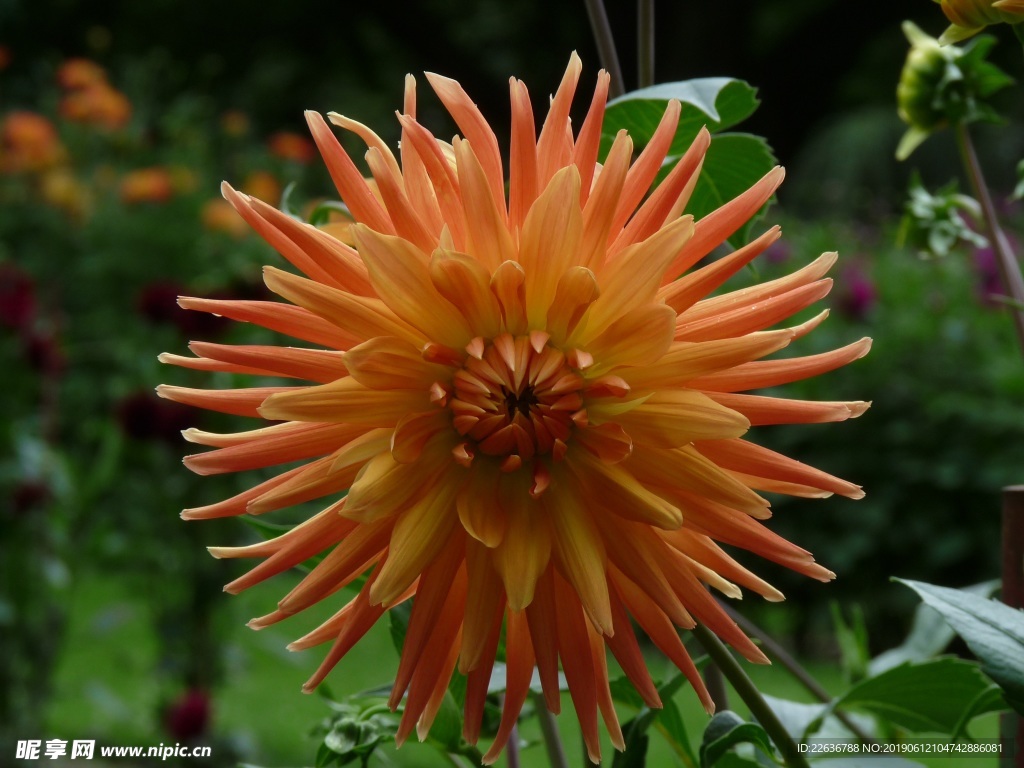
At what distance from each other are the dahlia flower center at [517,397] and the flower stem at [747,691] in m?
0.08

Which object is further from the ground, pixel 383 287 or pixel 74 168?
pixel 383 287

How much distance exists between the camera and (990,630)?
385mm

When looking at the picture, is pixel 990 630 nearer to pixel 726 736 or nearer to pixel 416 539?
pixel 726 736

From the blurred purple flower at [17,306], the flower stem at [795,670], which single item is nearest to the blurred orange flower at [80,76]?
the blurred purple flower at [17,306]

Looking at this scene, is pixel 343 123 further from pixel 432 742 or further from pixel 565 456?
pixel 432 742

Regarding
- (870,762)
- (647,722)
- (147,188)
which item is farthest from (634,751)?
(147,188)

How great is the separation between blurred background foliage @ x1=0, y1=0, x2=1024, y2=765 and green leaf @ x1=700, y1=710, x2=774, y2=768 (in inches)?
6.9

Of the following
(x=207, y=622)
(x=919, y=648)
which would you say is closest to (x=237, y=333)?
(x=207, y=622)

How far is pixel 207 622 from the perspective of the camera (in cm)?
195

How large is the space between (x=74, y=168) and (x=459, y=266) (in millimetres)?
3620

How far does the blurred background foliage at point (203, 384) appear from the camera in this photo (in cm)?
192

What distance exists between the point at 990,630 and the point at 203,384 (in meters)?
1.65

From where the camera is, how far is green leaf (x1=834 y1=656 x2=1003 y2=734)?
474 millimetres

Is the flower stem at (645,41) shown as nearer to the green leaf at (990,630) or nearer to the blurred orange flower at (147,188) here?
the green leaf at (990,630)
